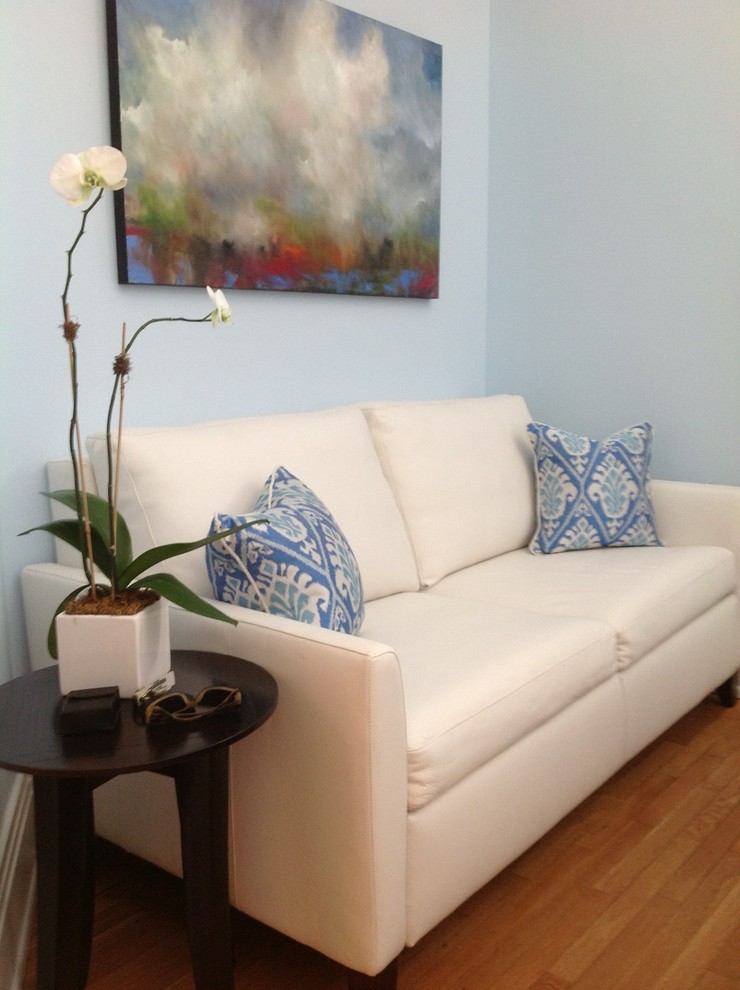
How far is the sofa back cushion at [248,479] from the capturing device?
191cm

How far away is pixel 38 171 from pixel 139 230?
27cm

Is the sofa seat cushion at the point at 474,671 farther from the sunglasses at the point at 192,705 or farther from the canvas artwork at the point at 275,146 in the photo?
the canvas artwork at the point at 275,146

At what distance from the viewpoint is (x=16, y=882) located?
1.84 m

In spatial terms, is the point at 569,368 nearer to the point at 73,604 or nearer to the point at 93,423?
the point at 93,423

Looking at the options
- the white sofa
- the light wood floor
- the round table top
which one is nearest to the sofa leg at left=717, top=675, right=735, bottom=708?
the white sofa

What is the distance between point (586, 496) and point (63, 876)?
176cm

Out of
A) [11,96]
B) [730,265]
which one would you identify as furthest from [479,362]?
[11,96]

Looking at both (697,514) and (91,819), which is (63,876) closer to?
(91,819)

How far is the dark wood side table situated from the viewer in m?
1.35

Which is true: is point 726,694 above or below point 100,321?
below

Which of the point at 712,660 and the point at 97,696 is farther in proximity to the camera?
the point at 712,660

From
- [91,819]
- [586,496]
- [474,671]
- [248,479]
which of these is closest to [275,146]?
[248,479]

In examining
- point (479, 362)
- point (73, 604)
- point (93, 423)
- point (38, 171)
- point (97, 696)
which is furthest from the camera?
point (479, 362)

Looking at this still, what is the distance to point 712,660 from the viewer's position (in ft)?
8.45
